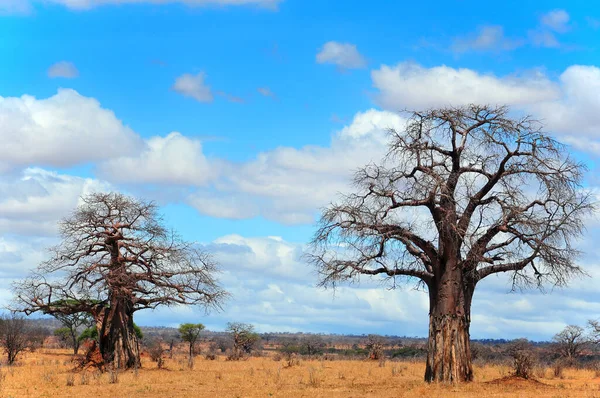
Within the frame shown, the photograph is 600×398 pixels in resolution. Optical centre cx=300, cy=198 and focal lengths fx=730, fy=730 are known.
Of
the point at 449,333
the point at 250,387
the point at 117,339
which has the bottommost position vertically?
the point at 250,387

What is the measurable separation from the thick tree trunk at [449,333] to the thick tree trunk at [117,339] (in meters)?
14.9

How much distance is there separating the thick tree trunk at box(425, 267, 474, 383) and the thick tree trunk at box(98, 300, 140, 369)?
14.9 m

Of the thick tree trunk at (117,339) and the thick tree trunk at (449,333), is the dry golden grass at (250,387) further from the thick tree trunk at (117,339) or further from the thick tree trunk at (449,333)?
the thick tree trunk at (117,339)

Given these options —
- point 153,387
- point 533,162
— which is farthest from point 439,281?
point 153,387

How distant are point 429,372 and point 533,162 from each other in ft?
23.5

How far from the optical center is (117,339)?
31.9 metres

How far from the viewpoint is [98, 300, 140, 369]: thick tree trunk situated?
104 ft

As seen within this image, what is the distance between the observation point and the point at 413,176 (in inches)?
875

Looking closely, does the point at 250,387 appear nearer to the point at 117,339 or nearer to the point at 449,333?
the point at 449,333

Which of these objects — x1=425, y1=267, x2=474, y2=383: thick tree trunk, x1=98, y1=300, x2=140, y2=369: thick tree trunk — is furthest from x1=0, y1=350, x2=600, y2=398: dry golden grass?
x1=98, y1=300, x2=140, y2=369: thick tree trunk

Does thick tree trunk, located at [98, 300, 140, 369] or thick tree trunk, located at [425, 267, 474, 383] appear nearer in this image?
thick tree trunk, located at [425, 267, 474, 383]

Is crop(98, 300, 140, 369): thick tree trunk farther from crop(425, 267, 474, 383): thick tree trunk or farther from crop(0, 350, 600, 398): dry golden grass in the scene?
crop(425, 267, 474, 383): thick tree trunk

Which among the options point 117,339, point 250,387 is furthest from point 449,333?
point 117,339

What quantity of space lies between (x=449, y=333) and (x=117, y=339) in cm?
1603
